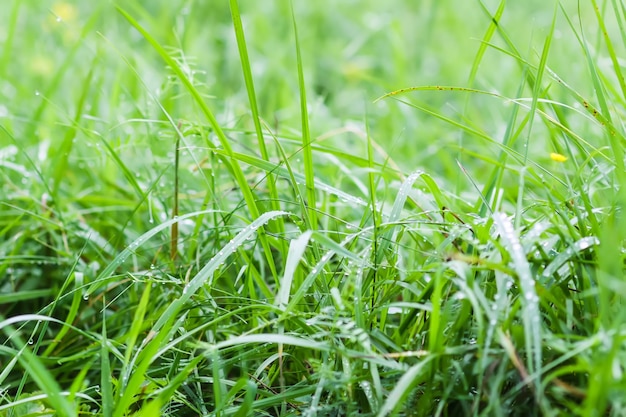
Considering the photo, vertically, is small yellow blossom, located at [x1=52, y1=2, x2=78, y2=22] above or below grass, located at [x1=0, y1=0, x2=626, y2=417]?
above

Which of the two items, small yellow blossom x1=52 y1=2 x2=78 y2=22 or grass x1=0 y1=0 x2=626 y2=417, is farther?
small yellow blossom x1=52 y1=2 x2=78 y2=22

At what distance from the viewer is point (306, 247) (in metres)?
1.27

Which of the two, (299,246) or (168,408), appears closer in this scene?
(299,246)

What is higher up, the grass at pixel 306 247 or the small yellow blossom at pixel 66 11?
the small yellow blossom at pixel 66 11

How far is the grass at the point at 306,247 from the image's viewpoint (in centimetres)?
97

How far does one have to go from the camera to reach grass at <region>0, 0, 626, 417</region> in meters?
0.97

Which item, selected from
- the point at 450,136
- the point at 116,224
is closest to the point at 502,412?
the point at 116,224

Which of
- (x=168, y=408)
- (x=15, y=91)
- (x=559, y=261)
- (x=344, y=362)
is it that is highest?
(x=15, y=91)

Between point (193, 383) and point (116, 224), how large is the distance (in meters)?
0.61

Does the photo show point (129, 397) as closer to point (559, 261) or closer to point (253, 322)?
point (253, 322)

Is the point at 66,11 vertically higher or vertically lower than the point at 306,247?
higher

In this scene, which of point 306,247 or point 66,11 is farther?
point 66,11

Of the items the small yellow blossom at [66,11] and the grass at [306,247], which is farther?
the small yellow blossom at [66,11]

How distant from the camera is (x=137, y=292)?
1.52 meters
